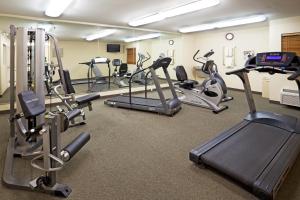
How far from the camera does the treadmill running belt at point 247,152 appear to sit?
6.34 feet

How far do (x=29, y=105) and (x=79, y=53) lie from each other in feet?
15.9

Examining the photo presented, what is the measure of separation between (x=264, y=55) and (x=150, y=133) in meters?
2.13

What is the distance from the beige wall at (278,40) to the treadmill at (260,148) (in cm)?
246

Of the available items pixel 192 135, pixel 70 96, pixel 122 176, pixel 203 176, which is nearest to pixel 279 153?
pixel 203 176

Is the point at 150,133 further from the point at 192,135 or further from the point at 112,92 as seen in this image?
the point at 112,92

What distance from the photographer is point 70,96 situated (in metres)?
3.57

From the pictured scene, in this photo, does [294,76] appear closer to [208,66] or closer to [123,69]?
[208,66]

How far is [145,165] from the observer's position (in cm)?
237

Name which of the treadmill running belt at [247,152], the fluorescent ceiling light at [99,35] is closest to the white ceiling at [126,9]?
the fluorescent ceiling light at [99,35]

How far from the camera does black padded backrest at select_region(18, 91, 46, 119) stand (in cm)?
192

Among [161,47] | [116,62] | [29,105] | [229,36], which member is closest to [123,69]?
[116,62]

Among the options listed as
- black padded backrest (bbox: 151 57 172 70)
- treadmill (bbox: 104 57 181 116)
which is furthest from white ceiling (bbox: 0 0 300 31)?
treadmill (bbox: 104 57 181 116)

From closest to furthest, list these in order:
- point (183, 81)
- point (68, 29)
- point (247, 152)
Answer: point (247, 152), point (183, 81), point (68, 29)

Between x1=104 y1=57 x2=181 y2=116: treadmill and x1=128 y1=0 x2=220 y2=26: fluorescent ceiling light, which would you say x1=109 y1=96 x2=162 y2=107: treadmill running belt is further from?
x1=128 y1=0 x2=220 y2=26: fluorescent ceiling light
